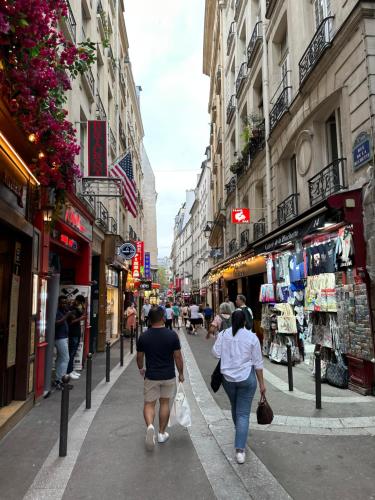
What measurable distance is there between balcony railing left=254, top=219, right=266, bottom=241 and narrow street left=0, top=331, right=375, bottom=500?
9.40 meters

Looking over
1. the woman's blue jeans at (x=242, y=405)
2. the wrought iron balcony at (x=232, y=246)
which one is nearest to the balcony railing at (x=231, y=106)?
the wrought iron balcony at (x=232, y=246)

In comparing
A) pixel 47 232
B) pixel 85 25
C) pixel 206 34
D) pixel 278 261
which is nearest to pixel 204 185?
pixel 206 34

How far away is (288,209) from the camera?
40.6ft

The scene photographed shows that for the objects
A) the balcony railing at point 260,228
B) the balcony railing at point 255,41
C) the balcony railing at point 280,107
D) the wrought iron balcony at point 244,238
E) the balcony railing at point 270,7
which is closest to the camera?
the balcony railing at point 280,107

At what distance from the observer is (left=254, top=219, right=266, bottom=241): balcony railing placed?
15656 millimetres

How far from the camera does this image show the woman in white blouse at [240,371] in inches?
173

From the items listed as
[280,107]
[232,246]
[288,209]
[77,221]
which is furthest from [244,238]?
[77,221]

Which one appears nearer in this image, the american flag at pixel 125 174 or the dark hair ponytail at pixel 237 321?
the dark hair ponytail at pixel 237 321

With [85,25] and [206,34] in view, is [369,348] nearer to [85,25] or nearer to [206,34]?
[85,25]

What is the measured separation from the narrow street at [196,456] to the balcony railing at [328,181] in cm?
459

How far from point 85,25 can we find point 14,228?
11433 millimetres

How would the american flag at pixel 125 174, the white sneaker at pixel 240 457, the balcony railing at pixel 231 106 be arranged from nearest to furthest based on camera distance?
the white sneaker at pixel 240 457, the american flag at pixel 125 174, the balcony railing at pixel 231 106

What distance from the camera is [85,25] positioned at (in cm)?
1437

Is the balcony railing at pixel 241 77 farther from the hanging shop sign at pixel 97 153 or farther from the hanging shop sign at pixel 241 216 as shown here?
the hanging shop sign at pixel 97 153
